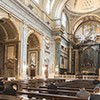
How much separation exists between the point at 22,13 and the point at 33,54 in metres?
5.26

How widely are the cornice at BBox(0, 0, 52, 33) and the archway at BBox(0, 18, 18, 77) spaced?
46.1 inches

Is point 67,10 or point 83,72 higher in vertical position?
point 67,10

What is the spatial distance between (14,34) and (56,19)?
9677 millimetres

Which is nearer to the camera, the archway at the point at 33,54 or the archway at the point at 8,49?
the archway at the point at 8,49

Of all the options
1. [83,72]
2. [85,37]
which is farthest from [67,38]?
[83,72]

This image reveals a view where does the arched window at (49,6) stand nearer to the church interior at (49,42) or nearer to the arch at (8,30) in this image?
the church interior at (49,42)

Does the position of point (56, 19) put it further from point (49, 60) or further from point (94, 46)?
point (94, 46)

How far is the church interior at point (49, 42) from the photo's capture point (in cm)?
1520

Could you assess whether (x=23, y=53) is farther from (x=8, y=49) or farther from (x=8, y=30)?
(x=8, y=30)

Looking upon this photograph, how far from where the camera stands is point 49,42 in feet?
75.7

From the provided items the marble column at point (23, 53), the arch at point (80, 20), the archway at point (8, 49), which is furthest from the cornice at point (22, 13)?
the arch at point (80, 20)

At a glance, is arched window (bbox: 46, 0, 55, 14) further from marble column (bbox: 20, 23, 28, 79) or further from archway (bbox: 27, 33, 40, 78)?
marble column (bbox: 20, 23, 28, 79)

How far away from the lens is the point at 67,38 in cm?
2919

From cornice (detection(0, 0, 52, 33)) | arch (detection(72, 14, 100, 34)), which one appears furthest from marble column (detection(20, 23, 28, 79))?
arch (detection(72, 14, 100, 34))
